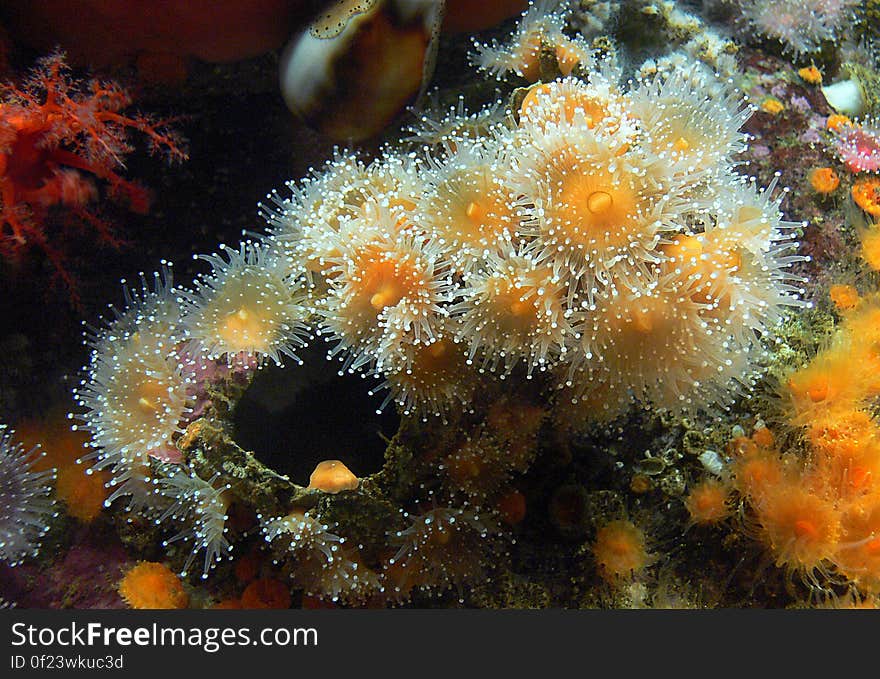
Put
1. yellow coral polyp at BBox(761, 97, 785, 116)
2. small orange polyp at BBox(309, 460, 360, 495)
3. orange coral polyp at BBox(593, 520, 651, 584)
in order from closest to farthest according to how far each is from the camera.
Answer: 1. small orange polyp at BBox(309, 460, 360, 495)
2. orange coral polyp at BBox(593, 520, 651, 584)
3. yellow coral polyp at BBox(761, 97, 785, 116)

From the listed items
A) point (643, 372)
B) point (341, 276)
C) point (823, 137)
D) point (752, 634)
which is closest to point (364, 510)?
point (341, 276)

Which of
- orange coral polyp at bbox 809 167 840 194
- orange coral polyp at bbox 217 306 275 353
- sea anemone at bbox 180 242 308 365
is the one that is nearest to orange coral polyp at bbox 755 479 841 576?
orange coral polyp at bbox 809 167 840 194

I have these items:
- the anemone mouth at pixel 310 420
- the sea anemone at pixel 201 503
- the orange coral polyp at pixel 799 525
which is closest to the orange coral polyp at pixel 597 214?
the anemone mouth at pixel 310 420

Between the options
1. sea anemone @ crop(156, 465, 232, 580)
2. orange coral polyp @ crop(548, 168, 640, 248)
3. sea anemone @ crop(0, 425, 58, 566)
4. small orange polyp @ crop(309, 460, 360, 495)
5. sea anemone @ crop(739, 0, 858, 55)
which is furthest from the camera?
sea anemone @ crop(739, 0, 858, 55)

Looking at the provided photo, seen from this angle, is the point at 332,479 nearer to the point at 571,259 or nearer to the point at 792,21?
the point at 571,259

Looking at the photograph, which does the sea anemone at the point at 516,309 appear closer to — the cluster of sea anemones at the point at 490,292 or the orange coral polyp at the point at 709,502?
the cluster of sea anemones at the point at 490,292

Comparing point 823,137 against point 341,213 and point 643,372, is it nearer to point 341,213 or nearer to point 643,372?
point 643,372

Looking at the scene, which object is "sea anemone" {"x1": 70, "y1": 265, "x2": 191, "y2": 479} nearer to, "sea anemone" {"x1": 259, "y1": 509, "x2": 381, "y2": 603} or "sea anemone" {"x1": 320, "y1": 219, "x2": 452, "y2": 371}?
"sea anemone" {"x1": 259, "y1": 509, "x2": 381, "y2": 603}
